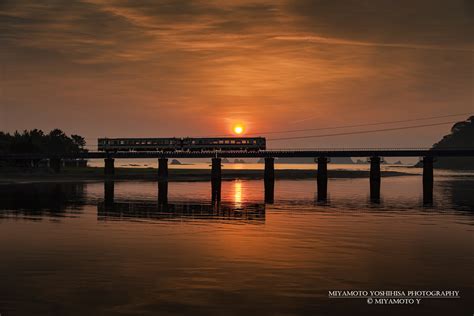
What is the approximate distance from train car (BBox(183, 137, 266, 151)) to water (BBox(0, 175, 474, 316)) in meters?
96.4

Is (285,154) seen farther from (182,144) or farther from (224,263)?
(224,263)

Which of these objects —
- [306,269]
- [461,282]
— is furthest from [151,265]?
[461,282]

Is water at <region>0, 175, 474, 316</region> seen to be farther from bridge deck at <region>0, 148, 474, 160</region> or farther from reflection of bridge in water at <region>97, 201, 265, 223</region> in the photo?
bridge deck at <region>0, 148, 474, 160</region>

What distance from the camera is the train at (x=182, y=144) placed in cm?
14050

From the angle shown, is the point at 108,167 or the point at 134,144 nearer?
the point at 108,167

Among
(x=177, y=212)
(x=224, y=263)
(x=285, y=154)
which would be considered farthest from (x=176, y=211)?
(x=285, y=154)

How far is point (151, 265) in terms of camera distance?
22.7 meters

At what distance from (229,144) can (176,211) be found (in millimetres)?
91816

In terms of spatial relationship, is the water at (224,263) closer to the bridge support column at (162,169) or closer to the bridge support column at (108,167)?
the bridge support column at (162,169)

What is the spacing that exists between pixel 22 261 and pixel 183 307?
10507mm

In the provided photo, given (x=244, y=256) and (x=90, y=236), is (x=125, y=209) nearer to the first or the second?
(x=90, y=236)

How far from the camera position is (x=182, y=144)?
146250mm

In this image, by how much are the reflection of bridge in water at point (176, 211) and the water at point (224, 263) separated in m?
0.84

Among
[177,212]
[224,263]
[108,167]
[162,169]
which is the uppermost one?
[108,167]
